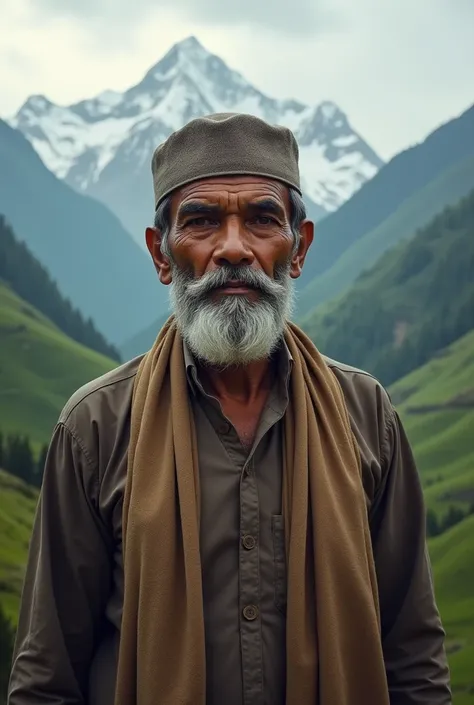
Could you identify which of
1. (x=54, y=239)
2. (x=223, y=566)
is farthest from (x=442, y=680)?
(x=54, y=239)

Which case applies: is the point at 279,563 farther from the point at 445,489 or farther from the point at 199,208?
the point at 445,489

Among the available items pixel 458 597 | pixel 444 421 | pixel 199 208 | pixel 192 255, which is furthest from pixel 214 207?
pixel 444 421

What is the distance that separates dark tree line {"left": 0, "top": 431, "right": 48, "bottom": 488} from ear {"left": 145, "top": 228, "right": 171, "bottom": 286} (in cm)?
304

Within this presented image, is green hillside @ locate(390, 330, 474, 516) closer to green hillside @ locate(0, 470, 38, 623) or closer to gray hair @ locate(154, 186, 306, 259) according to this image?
green hillside @ locate(0, 470, 38, 623)

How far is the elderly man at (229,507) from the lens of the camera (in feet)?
6.59

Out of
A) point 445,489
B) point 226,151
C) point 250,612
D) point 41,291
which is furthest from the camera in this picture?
point 41,291

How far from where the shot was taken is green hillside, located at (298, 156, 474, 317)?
700cm

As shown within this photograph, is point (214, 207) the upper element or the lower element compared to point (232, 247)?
upper

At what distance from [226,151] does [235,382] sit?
0.62m

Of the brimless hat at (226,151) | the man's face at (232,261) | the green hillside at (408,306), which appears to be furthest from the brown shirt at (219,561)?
the green hillside at (408,306)

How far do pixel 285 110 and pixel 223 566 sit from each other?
623 cm

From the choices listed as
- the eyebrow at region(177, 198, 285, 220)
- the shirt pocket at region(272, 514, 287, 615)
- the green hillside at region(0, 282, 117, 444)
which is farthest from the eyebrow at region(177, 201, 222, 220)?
the green hillside at region(0, 282, 117, 444)

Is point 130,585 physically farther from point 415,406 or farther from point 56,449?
point 415,406

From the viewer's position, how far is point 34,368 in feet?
18.9
